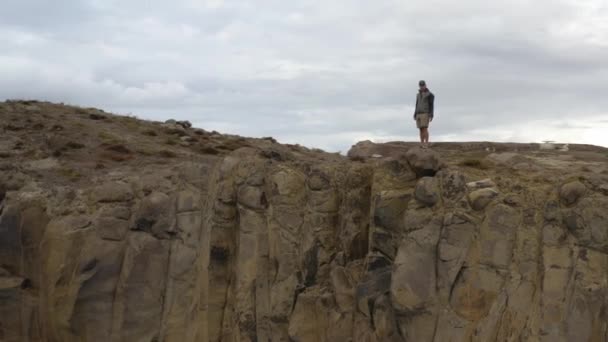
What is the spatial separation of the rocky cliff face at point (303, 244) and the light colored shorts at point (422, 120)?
0.71 meters

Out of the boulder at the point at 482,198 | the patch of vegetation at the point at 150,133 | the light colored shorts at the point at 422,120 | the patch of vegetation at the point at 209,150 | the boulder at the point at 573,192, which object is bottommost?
the boulder at the point at 482,198

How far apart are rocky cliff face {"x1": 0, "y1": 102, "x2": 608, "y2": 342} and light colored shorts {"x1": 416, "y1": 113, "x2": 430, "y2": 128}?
71 centimetres

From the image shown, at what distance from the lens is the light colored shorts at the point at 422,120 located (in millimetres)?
19219

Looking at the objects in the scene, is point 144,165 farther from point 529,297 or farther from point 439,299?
point 529,297

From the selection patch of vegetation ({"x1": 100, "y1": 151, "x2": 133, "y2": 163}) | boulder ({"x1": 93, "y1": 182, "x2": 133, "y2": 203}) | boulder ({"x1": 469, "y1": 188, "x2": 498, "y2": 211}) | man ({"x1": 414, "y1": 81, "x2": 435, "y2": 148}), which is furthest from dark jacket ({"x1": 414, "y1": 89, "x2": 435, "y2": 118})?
patch of vegetation ({"x1": 100, "y1": 151, "x2": 133, "y2": 163})

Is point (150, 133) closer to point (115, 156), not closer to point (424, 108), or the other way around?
point (115, 156)

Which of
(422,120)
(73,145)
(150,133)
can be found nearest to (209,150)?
(150,133)

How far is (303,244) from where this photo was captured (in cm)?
1730

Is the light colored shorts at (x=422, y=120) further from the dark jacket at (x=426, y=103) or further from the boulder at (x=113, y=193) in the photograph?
the boulder at (x=113, y=193)

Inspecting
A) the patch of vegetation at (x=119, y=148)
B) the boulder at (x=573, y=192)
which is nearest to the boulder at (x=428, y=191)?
the boulder at (x=573, y=192)

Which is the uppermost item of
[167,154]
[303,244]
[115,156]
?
[167,154]

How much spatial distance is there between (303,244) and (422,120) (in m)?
4.75

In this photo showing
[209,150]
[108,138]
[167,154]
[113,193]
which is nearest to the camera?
[113,193]

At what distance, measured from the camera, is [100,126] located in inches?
1092
